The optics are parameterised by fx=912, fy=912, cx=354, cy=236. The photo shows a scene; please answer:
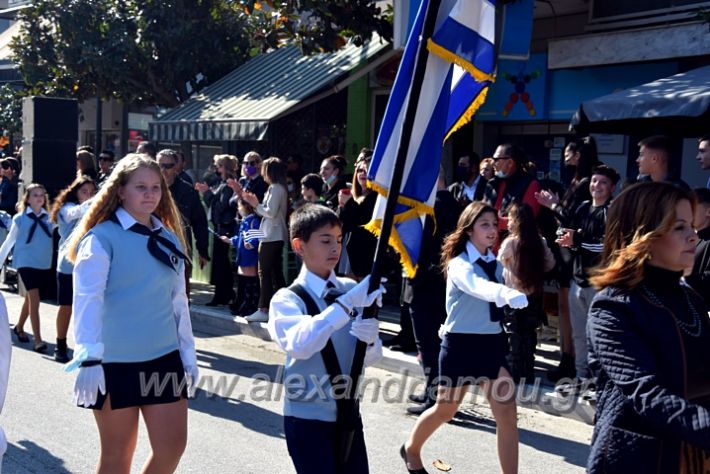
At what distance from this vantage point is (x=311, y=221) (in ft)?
12.7

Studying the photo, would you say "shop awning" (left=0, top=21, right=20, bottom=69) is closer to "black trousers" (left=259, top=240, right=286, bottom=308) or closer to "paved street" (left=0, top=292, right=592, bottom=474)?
"black trousers" (left=259, top=240, right=286, bottom=308)

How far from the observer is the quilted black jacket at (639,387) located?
2.79 m

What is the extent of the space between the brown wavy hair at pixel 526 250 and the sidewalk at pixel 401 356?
96 cm

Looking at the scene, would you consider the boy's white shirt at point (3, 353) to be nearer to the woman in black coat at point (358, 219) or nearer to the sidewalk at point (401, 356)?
the sidewalk at point (401, 356)

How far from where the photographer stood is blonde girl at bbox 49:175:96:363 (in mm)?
8457

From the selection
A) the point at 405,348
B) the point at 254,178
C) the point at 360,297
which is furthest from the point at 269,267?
the point at 360,297

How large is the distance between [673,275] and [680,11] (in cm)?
852

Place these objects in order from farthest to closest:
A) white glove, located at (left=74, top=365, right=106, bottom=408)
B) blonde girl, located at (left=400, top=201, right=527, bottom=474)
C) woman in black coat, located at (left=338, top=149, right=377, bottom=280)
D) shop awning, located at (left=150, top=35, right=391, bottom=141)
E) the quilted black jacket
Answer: shop awning, located at (left=150, top=35, right=391, bottom=141)
woman in black coat, located at (left=338, top=149, right=377, bottom=280)
blonde girl, located at (left=400, top=201, right=527, bottom=474)
white glove, located at (left=74, top=365, right=106, bottom=408)
the quilted black jacket

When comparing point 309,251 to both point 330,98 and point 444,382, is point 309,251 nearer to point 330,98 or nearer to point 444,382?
point 444,382

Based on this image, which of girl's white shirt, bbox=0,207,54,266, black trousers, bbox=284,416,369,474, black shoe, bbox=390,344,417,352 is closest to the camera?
black trousers, bbox=284,416,369,474

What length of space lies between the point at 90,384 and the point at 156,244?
2.45ft

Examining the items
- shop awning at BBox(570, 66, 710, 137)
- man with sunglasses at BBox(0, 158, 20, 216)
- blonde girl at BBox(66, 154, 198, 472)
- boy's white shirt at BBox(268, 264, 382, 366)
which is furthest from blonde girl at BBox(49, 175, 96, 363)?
man with sunglasses at BBox(0, 158, 20, 216)

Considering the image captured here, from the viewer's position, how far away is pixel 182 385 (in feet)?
14.2

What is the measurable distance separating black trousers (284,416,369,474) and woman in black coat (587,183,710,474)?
3.81ft
